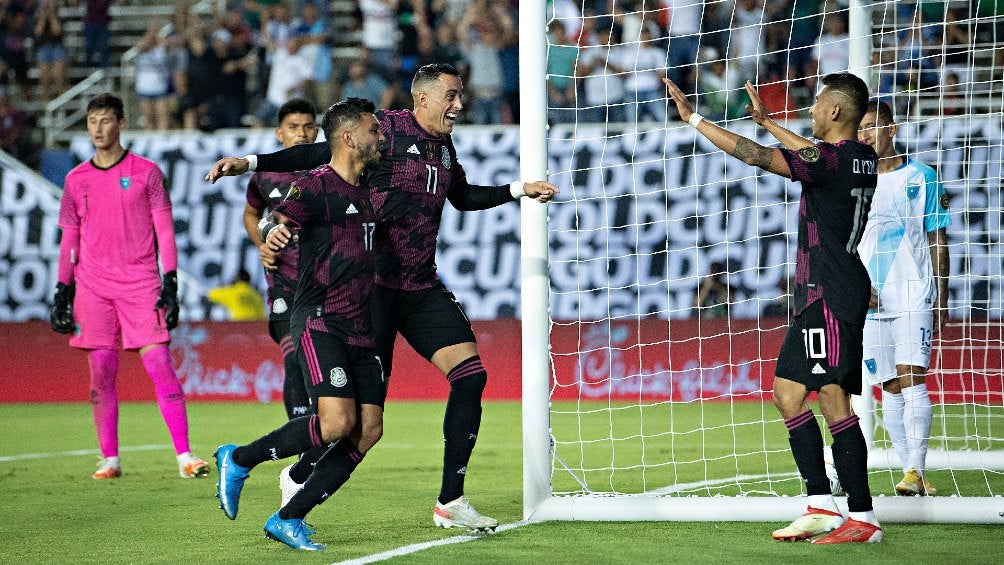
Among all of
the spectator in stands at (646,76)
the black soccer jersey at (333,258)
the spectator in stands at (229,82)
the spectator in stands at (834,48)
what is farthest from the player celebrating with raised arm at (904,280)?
the spectator in stands at (229,82)

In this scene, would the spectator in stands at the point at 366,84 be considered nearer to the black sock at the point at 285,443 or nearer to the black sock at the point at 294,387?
the black sock at the point at 294,387

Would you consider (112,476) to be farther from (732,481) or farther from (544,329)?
(732,481)

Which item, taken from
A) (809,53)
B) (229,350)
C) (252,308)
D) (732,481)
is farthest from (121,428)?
(809,53)

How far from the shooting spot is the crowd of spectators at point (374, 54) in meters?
15.6

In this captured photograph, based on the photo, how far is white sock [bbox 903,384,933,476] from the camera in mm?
7395

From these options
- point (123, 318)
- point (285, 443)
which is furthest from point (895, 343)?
point (123, 318)

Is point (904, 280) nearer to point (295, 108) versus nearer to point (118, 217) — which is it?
point (295, 108)

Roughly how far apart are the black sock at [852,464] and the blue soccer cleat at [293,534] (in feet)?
7.67

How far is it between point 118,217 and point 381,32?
9381 millimetres

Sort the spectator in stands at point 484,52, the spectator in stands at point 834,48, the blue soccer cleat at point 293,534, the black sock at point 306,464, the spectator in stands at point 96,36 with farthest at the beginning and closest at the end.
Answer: the spectator in stands at point 96,36, the spectator in stands at point 484,52, the spectator in stands at point 834,48, the black sock at point 306,464, the blue soccer cleat at point 293,534

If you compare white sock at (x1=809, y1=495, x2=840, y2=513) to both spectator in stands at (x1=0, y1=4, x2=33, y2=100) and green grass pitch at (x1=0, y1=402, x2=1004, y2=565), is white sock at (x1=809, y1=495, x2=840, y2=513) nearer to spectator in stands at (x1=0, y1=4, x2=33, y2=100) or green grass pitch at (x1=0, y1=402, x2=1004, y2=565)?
green grass pitch at (x1=0, y1=402, x2=1004, y2=565)

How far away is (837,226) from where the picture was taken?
5.89 metres

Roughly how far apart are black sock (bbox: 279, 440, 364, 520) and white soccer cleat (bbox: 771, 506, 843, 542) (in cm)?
193

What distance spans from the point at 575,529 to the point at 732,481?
6.30 ft
